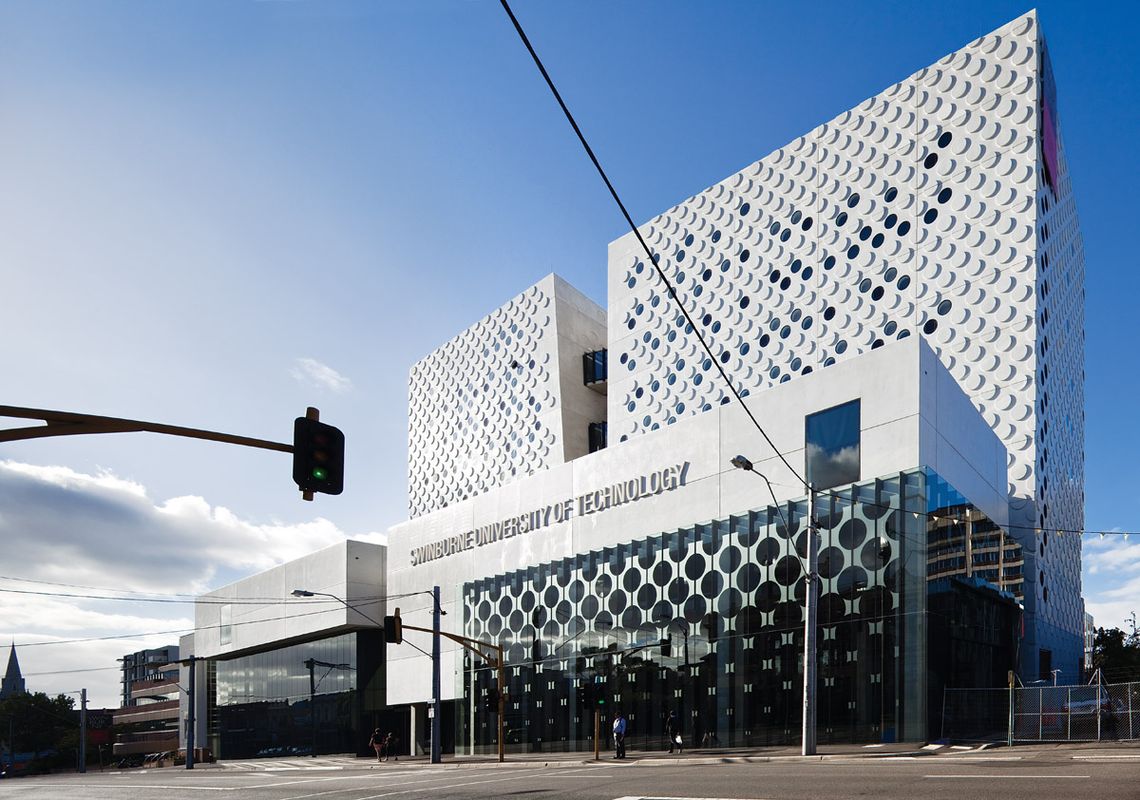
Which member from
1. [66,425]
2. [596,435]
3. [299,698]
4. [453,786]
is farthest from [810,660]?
[299,698]

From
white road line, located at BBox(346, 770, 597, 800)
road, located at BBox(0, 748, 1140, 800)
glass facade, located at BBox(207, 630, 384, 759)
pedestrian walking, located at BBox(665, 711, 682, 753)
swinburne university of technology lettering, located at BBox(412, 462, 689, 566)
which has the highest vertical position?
swinburne university of technology lettering, located at BBox(412, 462, 689, 566)

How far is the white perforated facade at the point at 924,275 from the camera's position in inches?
1722

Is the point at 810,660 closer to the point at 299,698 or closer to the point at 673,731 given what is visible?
the point at 673,731

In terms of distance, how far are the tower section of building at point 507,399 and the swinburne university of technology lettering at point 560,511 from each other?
11093 millimetres

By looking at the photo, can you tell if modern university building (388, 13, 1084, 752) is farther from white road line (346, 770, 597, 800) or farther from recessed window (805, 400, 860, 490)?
white road line (346, 770, 597, 800)

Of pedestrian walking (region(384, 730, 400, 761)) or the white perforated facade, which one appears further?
pedestrian walking (region(384, 730, 400, 761))

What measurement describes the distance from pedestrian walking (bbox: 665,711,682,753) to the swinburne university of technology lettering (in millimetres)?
9250

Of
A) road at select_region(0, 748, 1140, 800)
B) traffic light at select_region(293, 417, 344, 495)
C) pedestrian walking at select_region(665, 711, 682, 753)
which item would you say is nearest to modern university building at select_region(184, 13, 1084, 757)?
pedestrian walking at select_region(665, 711, 682, 753)

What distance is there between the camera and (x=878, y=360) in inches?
1283

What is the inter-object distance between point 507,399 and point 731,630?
119ft

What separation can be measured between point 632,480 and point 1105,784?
29.2 meters

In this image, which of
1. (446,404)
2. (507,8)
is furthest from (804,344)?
(507,8)

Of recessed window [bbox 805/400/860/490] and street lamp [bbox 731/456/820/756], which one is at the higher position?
recessed window [bbox 805/400/860/490]

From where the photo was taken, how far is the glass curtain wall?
99.6 feet
